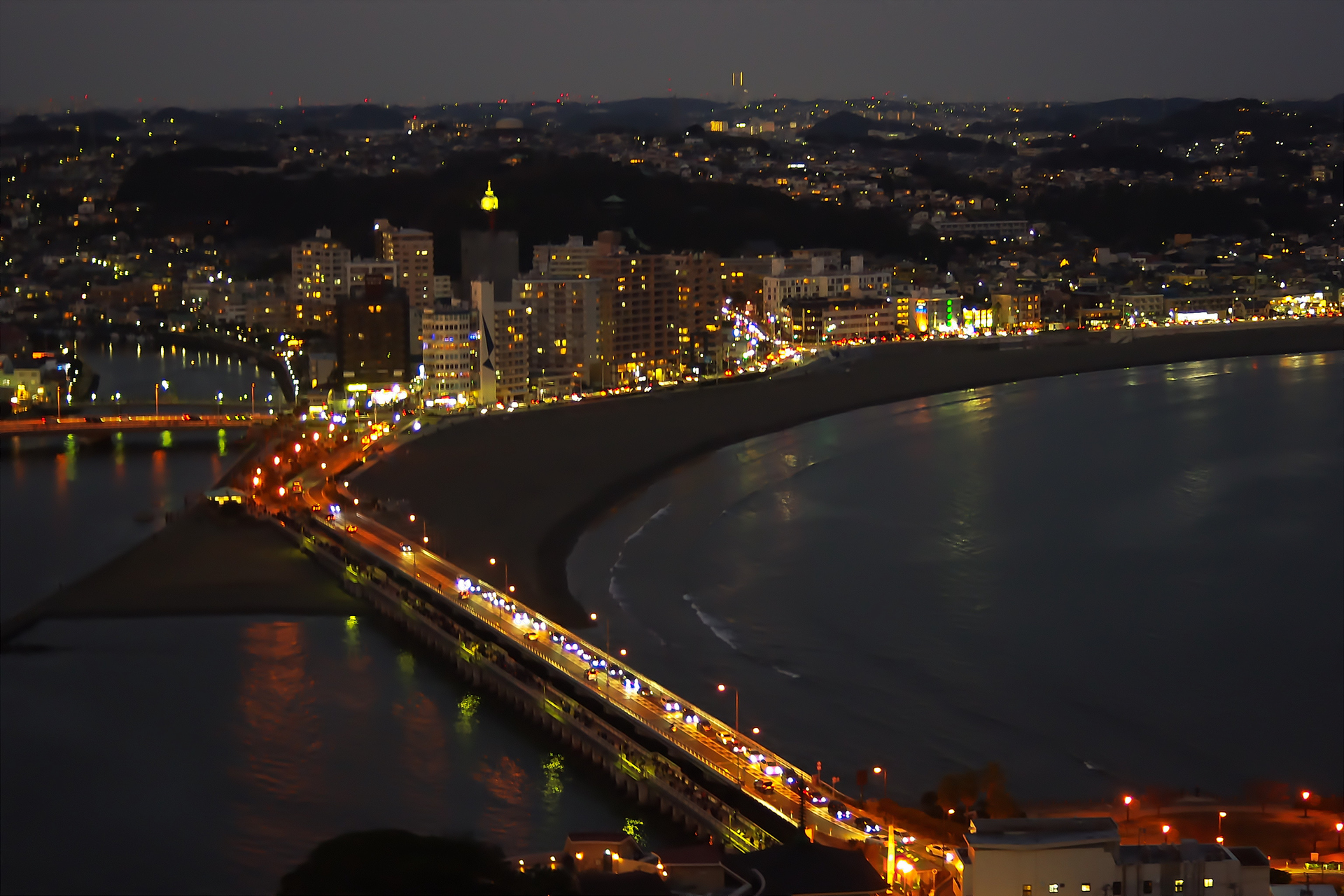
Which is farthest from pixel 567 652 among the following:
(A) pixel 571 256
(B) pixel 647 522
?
(A) pixel 571 256

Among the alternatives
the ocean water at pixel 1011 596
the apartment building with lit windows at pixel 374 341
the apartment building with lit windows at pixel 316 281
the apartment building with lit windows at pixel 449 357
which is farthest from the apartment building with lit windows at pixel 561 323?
the apartment building with lit windows at pixel 316 281

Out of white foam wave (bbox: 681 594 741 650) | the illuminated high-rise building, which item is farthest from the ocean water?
the illuminated high-rise building

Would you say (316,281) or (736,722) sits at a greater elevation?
(316,281)

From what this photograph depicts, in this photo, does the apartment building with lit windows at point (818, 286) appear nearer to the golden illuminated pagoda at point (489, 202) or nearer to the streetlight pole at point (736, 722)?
the golden illuminated pagoda at point (489, 202)

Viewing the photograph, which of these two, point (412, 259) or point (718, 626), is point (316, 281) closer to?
point (412, 259)

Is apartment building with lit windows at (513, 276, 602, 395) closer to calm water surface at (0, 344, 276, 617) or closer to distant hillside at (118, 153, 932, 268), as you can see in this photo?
calm water surface at (0, 344, 276, 617)

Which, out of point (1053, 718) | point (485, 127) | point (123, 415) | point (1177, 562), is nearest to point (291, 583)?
point (1053, 718)
